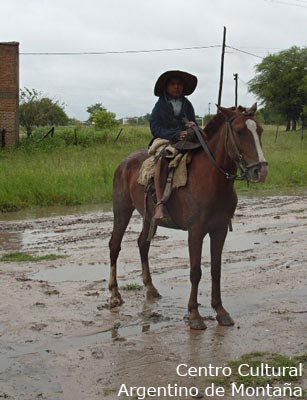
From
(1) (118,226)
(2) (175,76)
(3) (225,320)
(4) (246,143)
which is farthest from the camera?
(1) (118,226)

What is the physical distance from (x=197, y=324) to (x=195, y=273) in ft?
1.97

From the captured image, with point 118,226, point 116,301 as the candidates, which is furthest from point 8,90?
point 116,301

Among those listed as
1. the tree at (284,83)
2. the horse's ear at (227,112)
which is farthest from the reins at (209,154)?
the tree at (284,83)

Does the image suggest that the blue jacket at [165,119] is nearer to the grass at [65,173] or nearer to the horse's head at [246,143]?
the horse's head at [246,143]

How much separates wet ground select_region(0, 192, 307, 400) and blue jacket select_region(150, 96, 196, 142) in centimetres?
220

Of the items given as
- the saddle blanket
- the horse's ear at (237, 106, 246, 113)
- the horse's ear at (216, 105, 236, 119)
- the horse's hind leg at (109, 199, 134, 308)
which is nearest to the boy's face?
the saddle blanket

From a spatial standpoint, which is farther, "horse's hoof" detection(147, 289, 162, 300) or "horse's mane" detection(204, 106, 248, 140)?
"horse's hoof" detection(147, 289, 162, 300)

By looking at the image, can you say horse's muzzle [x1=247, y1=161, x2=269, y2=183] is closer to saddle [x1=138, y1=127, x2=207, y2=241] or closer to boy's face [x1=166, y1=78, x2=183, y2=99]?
saddle [x1=138, y1=127, x2=207, y2=241]

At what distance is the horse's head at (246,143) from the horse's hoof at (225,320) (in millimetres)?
1620

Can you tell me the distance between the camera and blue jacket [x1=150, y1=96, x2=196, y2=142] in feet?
27.3

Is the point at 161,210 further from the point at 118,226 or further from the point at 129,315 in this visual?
the point at 118,226

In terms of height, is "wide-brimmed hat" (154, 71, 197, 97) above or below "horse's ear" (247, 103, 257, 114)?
above

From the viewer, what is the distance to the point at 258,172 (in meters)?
6.89

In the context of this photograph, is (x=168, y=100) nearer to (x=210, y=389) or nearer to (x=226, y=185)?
(x=226, y=185)
